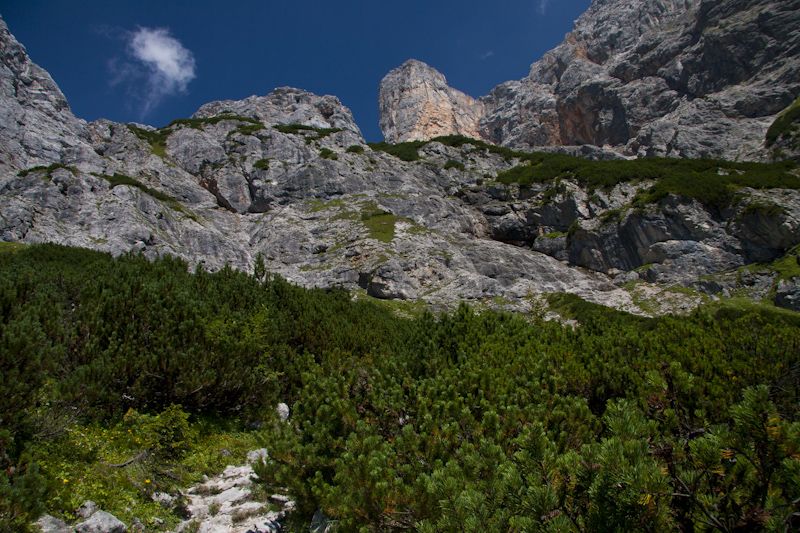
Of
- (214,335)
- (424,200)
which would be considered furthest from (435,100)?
(214,335)

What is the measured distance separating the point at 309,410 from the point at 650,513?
5.49 m

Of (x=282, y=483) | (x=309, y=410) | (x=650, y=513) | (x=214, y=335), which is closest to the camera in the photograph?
(x=650, y=513)

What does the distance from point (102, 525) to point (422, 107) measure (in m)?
138

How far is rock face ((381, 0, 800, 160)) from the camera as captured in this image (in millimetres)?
68062

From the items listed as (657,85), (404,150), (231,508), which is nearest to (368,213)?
(404,150)

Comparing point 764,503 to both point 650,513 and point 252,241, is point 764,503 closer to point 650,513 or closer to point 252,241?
point 650,513

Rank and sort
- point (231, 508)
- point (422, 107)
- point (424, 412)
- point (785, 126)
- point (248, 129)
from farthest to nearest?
point (422, 107)
point (248, 129)
point (785, 126)
point (231, 508)
point (424, 412)

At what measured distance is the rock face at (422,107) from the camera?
418 ft

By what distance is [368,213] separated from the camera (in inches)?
1987

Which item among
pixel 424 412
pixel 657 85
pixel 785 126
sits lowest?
pixel 424 412

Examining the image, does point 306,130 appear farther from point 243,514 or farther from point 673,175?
point 243,514

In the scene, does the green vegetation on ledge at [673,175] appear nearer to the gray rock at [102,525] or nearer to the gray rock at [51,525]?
the gray rock at [102,525]

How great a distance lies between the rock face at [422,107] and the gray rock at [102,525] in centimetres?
12753

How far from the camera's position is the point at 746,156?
202ft
